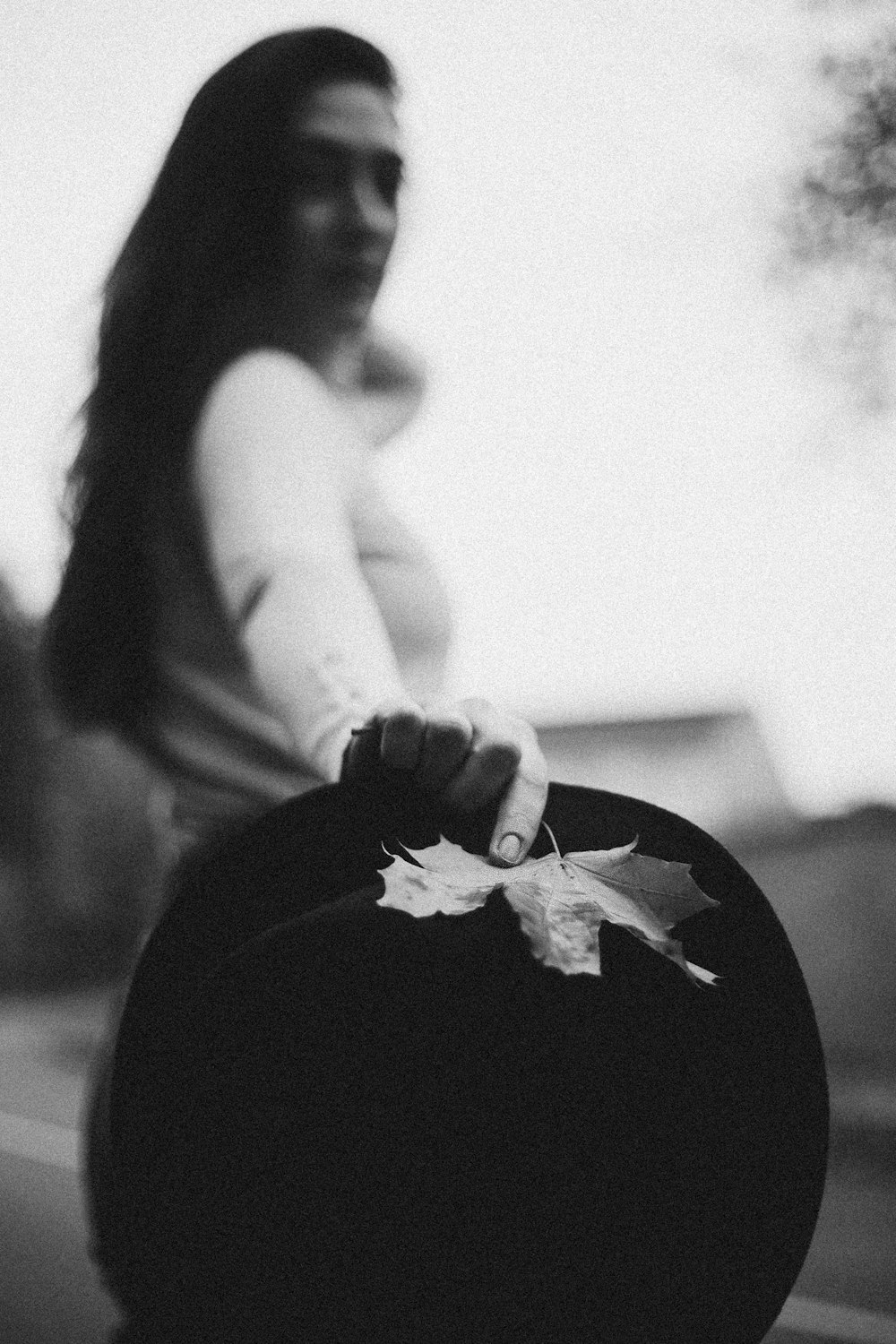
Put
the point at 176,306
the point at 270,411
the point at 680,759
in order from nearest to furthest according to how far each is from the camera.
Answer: the point at 270,411 < the point at 176,306 < the point at 680,759

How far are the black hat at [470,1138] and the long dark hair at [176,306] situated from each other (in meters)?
0.61

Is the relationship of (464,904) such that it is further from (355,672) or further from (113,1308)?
(113,1308)

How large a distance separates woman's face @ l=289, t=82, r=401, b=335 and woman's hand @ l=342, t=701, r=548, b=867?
0.69m

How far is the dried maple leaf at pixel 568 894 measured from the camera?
491 mm

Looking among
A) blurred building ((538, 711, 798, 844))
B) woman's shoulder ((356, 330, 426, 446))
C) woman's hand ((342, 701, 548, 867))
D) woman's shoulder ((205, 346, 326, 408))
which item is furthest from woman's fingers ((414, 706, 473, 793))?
blurred building ((538, 711, 798, 844))

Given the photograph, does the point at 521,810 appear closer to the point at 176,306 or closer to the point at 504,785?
the point at 504,785

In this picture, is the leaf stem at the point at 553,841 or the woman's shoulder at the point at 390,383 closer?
the leaf stem at the point at 553,841

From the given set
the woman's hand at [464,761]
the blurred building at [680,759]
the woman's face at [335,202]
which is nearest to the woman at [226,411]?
the woman's face at [335,202]

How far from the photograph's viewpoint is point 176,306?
110 cm

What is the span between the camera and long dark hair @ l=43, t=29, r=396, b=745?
108 centimetres

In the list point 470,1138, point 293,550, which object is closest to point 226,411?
point 293,550

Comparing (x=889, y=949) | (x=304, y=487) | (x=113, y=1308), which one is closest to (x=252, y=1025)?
(x=304, y=487)

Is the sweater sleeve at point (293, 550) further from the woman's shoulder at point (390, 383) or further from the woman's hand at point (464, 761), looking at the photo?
the woman's shoulder at point (390, 383)

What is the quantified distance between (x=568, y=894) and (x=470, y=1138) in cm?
14
